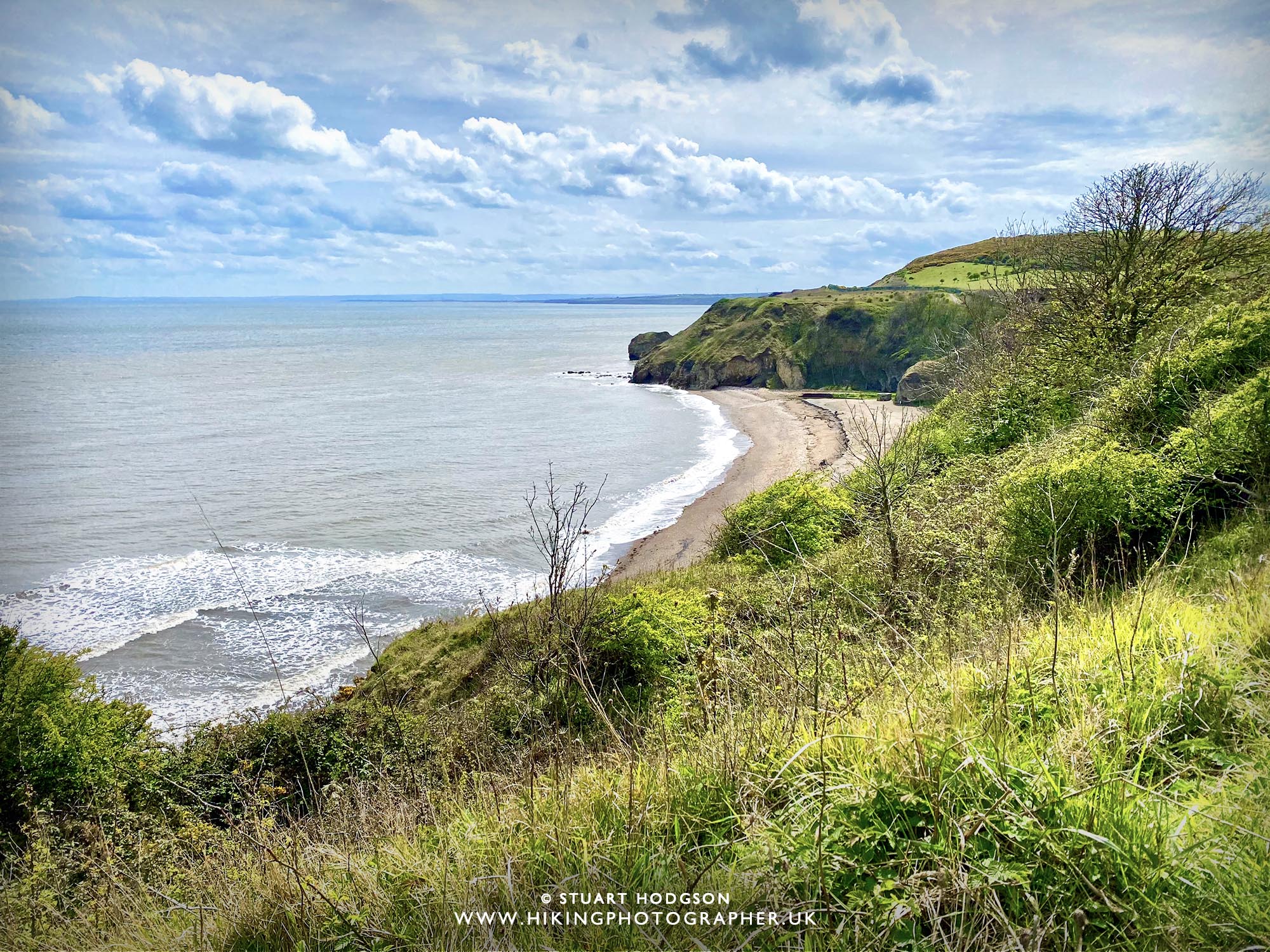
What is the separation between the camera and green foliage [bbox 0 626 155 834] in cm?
1145

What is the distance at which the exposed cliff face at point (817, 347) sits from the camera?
8631cm

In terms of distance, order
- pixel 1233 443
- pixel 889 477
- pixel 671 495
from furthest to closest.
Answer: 1. pixel 671 495
2. pixel 889 477
3. pixel 1233 443

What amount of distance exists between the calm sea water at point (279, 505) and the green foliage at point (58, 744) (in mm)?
3017

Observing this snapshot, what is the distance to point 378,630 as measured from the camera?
72.5 ft

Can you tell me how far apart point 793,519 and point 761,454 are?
28.2 meters

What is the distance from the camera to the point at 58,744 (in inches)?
473

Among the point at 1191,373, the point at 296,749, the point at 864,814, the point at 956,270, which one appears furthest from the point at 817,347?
the point at 864,814

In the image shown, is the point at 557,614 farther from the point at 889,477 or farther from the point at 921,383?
the point at 921,383

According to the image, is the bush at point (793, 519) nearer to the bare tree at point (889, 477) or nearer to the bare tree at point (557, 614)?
the bare tree at point (889, 477)

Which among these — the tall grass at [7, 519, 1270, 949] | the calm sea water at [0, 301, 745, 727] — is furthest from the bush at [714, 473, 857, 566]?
the tall grass at [7, 519, 1270, 949]

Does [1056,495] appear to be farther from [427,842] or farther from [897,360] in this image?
[897,360]

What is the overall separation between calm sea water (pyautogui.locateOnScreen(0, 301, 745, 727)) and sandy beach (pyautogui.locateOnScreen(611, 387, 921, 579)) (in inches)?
70.2

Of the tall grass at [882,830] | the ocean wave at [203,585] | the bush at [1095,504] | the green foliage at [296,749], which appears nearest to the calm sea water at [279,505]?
the ocean wave at [203,585]

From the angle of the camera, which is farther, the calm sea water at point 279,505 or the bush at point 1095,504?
the calm sea water at point 279,505
